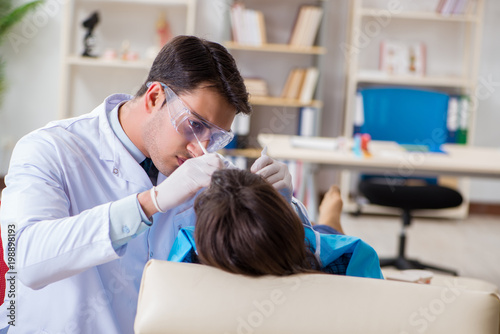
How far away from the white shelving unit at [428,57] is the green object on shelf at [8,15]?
94.0 inches

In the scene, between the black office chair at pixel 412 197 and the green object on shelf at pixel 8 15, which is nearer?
the black office chair at pixel 412 197

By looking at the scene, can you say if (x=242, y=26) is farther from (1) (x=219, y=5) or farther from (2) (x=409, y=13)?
(2) (x=409, y=13)

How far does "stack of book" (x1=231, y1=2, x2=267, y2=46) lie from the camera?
4504 millimetres

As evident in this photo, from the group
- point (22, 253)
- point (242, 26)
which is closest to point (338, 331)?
point (22, 253)

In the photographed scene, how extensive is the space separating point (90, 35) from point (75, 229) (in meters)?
3.79

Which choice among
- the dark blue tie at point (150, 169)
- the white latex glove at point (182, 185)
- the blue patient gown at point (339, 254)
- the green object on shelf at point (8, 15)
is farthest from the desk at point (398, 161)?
the green object on shelf at point (8, 15)

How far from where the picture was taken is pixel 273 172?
1256 mm

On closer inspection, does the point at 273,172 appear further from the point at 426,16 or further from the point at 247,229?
the point at 426,16

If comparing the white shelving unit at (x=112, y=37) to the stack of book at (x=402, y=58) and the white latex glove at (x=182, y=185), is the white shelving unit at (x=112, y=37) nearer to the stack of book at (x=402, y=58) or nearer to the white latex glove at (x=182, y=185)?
the stack of book at (x=402, y=58)

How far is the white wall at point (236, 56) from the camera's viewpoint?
15.1ft

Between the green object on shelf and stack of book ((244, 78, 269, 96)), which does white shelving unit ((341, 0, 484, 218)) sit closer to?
stack of book ((244, 78, 269, 96))

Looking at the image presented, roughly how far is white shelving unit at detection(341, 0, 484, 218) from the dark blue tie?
136 inches

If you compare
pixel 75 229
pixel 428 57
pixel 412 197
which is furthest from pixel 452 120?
Answer: pixel 75 229

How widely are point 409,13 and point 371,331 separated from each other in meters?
4.20
